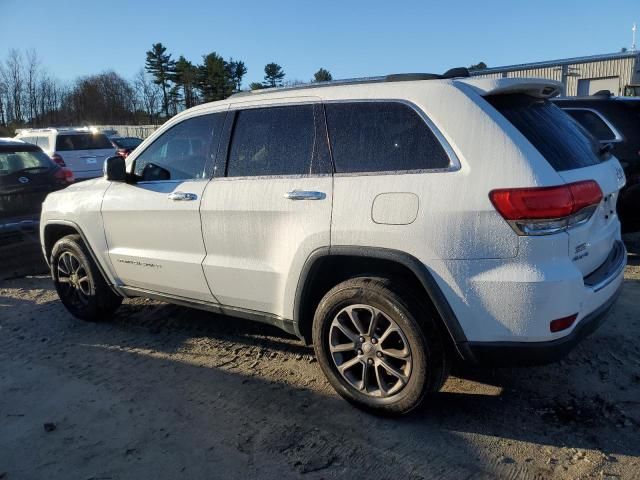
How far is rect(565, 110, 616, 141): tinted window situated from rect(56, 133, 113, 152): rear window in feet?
41.1

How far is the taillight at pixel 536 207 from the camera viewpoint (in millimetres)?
2480

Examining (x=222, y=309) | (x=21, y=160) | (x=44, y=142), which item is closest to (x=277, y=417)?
(x=222, y=309)

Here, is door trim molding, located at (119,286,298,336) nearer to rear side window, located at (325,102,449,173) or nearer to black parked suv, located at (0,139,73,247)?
rear side window, located at (325,102,449,173)

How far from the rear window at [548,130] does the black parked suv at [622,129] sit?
3004 millimetres

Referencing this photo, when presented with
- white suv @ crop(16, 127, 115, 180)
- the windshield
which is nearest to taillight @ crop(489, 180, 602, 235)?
white suv @ crop(16, 127, 115, 180)

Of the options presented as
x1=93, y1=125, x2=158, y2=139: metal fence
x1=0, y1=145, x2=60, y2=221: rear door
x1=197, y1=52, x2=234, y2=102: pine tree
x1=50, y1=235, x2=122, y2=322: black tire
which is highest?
x1=197, y1=52, x2=234, y2=102: pine tree

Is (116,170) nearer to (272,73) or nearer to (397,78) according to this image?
(397,78)

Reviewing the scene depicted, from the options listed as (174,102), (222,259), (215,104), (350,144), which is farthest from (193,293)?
(174,102)

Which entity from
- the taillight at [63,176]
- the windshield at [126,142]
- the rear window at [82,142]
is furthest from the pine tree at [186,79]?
the taillight at [63,176]

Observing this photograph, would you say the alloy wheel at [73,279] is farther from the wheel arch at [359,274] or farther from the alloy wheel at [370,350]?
the alloy wheel at [370,350]

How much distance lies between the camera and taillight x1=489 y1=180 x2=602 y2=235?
8.14 ft

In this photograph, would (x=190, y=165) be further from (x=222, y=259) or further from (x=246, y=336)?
(x=246, y=336)

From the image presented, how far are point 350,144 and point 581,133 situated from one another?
4.59 ft

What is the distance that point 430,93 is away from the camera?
2.85 metres
